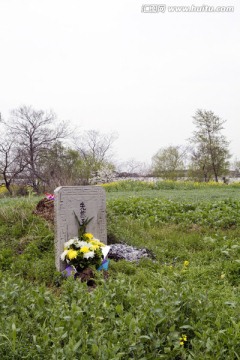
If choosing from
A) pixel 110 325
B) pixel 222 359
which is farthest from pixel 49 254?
pixel 222 359

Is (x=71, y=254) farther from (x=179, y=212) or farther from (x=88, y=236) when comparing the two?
(x=179, y=212)

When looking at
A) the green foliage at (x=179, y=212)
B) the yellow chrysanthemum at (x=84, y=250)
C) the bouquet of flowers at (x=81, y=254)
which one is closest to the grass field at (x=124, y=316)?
the bouquet of flowers at (x=81, y=254)

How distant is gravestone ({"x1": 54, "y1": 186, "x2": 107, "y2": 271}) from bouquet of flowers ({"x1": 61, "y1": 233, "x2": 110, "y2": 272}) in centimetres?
22

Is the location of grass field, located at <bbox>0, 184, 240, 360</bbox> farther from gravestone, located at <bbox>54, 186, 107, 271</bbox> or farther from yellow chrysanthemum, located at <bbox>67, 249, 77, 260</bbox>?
gravestone, located at <bbox>54, 186, 107, 271</bbox>

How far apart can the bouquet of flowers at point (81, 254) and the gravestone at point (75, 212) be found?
0.22 metres

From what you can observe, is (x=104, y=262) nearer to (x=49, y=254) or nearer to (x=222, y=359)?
(x=49, y=254)

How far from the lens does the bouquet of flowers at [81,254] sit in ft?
16.2

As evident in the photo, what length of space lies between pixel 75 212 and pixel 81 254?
76 cm

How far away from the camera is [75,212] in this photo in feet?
18.1

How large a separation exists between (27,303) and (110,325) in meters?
0.69

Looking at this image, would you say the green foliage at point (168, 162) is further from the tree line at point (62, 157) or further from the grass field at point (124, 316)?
the grass field at point (124, 316)

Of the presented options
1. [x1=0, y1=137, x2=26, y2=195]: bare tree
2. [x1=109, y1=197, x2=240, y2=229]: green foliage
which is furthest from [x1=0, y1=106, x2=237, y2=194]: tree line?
[x1=109, y1=197, x2=240, y2=229]: green foliage

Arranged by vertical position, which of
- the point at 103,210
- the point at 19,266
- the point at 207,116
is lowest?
the point at 19,266

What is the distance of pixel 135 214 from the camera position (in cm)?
936
